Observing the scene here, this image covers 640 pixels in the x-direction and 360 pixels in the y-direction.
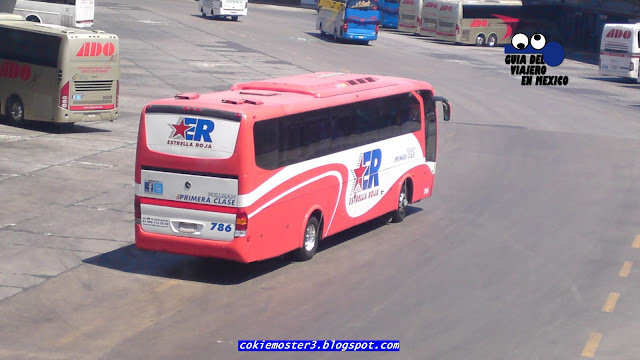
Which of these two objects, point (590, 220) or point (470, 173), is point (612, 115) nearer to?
point (470, 173)

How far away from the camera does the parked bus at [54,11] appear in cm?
5909

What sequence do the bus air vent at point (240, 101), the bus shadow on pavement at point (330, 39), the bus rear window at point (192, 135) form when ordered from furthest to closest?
the bus shadow on pavement at point (330, 39)
the bus air vent at point (240, 101)
the bus rear window at point (192, 135)

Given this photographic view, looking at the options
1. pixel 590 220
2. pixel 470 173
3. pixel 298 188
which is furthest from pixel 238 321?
pixel 470 173

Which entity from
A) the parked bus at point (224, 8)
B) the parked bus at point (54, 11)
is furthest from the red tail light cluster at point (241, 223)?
the parked bus at point (224, 8)

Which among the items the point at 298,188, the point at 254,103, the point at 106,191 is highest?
the point at 254,103

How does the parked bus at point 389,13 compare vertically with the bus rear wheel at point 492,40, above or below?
above

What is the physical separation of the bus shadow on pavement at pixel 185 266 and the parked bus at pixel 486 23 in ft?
188

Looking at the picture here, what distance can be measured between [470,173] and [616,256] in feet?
30.0

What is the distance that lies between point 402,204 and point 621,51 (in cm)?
3882

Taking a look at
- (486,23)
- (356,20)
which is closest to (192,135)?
(356,20)

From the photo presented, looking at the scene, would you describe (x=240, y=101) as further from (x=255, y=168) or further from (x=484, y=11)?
(x=484, y=11)

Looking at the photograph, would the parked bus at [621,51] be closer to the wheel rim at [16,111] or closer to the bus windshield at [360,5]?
the bus windshield at [360,5]

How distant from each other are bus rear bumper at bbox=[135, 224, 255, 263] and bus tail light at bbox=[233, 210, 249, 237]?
0.11 m

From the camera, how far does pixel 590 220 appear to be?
942 inches
